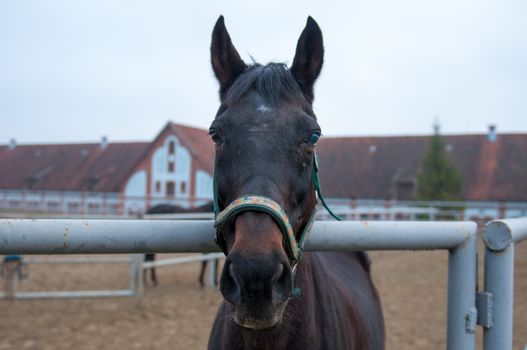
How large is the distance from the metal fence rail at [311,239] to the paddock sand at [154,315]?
4.04m

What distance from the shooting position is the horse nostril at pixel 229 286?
1395 mm

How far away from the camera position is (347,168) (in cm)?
3550

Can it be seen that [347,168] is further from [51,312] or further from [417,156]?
[51,312]

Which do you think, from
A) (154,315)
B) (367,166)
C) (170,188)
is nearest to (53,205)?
(170,188)

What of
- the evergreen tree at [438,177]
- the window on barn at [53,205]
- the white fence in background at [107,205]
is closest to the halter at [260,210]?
the white fence in background at [107,205]

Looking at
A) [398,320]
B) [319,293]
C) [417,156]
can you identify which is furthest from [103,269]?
[417,156]

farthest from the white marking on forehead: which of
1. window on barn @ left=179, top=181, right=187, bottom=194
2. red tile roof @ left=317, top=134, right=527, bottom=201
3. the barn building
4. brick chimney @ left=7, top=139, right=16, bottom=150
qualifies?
brick chimney @ left=7, top=139, right=16, bottom=150

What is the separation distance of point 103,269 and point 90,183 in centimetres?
3219

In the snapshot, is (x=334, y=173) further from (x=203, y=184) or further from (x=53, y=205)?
(x=53, y=205)

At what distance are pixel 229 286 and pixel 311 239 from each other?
402 millimetres

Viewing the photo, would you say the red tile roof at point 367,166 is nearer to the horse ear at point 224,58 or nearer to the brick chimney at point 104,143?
the brick chimney at point 104,143

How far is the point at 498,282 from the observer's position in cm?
178

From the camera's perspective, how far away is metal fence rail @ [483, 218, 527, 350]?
69.1 inches

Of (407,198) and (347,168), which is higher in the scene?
(347,168)
